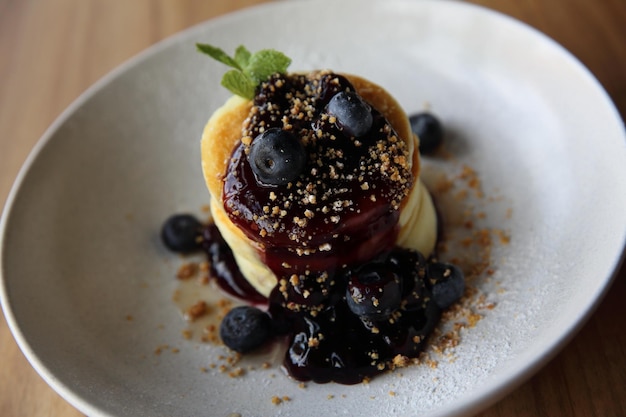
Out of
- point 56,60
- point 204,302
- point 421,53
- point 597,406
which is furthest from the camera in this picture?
point 56,60

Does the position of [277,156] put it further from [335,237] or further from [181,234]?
[181,234]

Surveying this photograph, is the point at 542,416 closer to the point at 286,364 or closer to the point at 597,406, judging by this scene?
the point at 597,406

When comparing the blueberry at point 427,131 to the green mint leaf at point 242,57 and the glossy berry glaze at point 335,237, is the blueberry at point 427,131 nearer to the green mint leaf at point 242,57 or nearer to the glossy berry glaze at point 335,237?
the glossy berry glaze at point 335,237

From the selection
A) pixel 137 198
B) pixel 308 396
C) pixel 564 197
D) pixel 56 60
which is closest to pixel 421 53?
pixel 564 197

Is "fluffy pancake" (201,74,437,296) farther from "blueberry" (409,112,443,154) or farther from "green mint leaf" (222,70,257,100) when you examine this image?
"blueberry" (409,112,443,154)

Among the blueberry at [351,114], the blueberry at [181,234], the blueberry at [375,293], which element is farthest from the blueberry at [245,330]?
the blueberry at [351,114]

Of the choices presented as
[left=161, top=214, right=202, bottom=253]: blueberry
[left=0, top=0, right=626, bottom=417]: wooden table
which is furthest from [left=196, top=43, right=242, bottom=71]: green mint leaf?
[left=0, top=0, right=626, bottom=417]: wooden table
